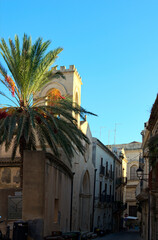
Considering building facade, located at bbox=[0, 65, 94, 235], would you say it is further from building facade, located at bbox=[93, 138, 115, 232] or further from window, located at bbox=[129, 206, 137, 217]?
window, located at bbox=[129, 206, 137, 217]

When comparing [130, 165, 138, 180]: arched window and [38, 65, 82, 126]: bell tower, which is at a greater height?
[38, 65, 82, 126]: bell tower

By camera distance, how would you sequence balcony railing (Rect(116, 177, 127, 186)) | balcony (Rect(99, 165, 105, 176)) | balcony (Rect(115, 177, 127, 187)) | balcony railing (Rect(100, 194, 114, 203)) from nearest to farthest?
balcony (Rect(99, 165, 105, 176)), balcony railing (Rect(100, 194, 114, 203)), balcony (Rect(115, 177, 127, 187)), balcony railing (Rect(116, 177, 127, 186))

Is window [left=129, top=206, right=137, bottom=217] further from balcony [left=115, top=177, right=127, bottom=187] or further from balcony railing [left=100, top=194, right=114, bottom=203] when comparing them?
balcony railing [left=100, top=194, right=114, bottom=203]

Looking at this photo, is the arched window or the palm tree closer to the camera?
the palm tree

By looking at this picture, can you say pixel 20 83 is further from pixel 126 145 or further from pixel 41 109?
pixel 126 145

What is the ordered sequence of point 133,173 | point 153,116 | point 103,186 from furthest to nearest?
point 133,173
point 103,186
point 153,116

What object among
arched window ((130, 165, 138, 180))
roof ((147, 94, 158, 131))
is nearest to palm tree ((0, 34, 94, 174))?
roof ((147, 94, 158, 131))

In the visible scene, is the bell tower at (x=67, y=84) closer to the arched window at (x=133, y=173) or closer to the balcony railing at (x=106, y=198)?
the balcony railing at (x=106, y=198)

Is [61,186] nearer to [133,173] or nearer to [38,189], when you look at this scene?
[38,189]

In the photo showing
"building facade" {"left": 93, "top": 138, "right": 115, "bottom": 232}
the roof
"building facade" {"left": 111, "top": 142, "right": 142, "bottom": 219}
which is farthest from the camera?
"building facade" {"left": 111, "top": 142, "right": 142, "bottom": 219}

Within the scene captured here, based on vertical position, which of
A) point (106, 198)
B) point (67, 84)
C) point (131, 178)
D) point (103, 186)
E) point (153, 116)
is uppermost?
point (67, 84)

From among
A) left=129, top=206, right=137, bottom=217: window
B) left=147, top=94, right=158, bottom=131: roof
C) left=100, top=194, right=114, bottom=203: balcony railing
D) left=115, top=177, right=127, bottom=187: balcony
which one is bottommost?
left=129, top=206, right=137, bottom=217: window

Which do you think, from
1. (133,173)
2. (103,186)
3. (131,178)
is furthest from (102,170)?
(133,173)

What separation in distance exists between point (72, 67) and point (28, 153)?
681 inches
